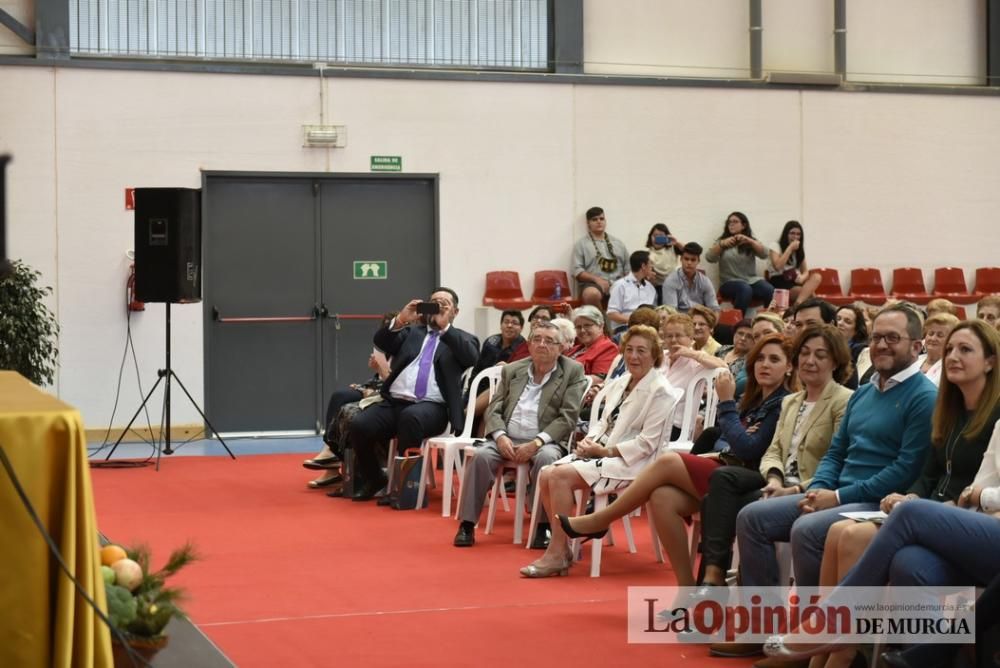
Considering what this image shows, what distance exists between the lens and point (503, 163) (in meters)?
11.8

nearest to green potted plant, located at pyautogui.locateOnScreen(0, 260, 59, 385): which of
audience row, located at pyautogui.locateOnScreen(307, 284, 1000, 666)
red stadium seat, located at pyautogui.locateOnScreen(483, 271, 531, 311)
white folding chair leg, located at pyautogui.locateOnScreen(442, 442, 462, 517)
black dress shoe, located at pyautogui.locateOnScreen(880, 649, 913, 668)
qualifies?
audience row, located at pyautogui.locateOnScreen(307, 284, 1000, 666)

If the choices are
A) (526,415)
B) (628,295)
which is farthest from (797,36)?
(526,415)

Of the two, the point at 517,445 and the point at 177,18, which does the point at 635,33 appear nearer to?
the point at 177,18

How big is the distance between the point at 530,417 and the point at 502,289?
495 centimetres

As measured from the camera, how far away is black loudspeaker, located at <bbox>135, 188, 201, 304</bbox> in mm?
9344

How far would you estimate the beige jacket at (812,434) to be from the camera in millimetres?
4645

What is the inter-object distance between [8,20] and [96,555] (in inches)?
366

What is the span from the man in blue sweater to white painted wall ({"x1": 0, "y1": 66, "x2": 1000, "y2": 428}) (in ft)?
24.7

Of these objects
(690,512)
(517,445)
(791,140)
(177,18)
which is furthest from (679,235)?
(690,512)

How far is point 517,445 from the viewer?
6.70 m

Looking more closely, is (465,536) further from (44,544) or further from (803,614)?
(44,544)

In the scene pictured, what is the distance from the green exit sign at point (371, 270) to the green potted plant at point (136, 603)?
878 cm

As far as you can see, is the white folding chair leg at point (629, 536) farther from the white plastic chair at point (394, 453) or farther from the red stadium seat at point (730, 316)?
the red stadium seat at point (730, 316)

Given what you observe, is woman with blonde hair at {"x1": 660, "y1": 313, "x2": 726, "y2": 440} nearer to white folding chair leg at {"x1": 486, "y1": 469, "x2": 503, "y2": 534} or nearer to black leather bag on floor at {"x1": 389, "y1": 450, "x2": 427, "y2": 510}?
white folding chair leg at {"x1": 486, "y1": 469, "x2": 503, "y2": 534}
